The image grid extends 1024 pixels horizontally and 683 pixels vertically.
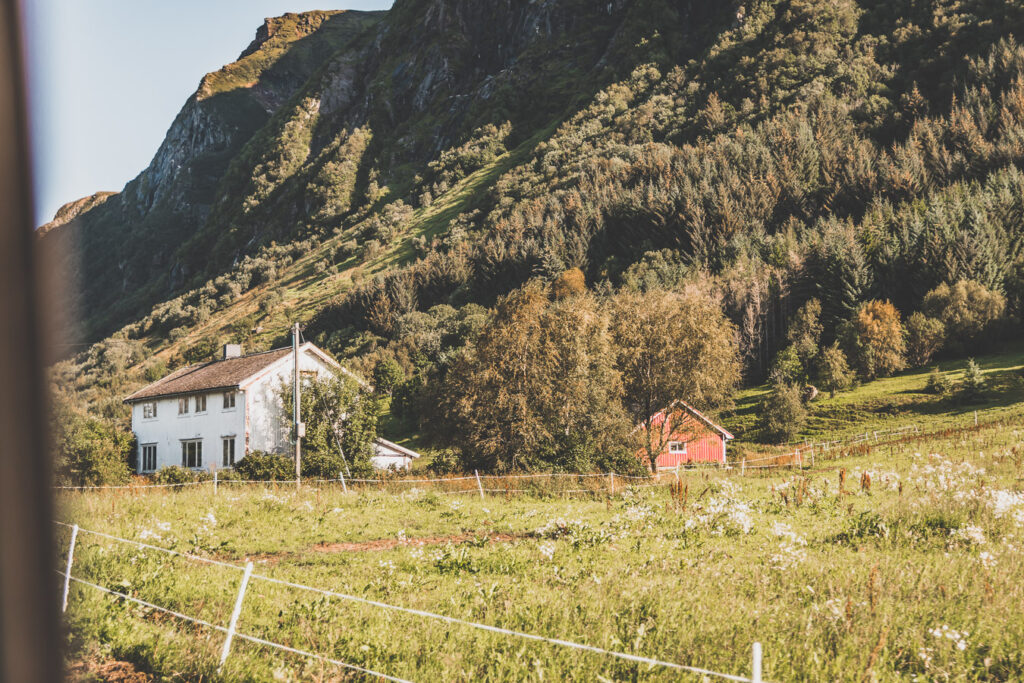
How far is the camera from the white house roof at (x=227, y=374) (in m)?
46.3

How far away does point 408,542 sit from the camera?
15.4 m

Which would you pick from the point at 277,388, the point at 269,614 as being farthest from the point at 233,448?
the point at 269,614

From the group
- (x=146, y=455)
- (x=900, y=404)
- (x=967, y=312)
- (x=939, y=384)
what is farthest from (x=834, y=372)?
(x=146, y=455)

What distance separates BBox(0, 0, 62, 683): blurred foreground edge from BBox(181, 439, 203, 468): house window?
4975 centimetres

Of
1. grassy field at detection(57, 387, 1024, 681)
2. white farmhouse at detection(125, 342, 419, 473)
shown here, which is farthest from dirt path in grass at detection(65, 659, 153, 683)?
white farmhouse at detection(125, 342, 419, 473)

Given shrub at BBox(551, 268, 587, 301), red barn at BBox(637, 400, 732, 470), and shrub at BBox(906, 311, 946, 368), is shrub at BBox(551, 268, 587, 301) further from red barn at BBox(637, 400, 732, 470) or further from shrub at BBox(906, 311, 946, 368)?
red barn at BBox(637, 400, 732, 470)

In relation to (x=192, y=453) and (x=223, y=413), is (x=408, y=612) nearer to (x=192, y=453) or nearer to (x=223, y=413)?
(x=223, y=413)

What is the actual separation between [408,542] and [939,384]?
5986 cm

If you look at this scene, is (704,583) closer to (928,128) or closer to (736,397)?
(736,397)

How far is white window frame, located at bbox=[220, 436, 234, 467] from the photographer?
45500mm

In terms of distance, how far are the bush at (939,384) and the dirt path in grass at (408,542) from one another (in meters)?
57.2

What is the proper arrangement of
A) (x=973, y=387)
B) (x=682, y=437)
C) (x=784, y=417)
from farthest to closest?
(x=784, y=417)
(x=682, y=437)
(x=973, y=387)

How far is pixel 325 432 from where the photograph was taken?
43219 mm

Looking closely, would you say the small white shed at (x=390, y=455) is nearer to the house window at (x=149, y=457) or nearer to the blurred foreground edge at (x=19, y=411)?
the house window at (x=149, y=457)
